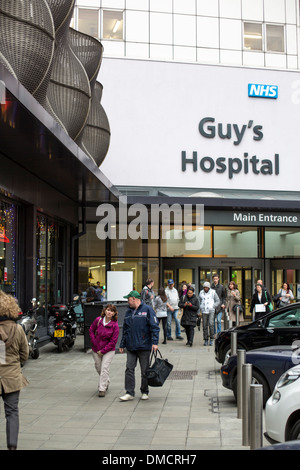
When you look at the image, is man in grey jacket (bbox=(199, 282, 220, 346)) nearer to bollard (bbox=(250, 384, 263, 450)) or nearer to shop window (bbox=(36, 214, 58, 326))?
shop window (bbox=(36, 214, 58, 326))

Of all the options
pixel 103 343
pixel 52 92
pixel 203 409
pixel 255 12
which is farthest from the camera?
pixel 255 12

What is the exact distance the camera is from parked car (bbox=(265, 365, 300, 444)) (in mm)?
5758

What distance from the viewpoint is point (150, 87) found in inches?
1088

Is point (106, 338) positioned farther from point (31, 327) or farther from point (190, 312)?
point (190, 312)

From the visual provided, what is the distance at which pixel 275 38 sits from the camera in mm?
30875

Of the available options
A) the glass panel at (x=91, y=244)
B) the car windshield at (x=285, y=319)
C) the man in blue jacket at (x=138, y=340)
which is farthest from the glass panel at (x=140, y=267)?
the man in blue jacket at (x=138, y=340)

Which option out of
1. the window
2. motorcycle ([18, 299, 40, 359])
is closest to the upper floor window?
the window

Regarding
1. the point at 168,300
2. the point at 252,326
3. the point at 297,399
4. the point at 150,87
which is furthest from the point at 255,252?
the point at 297,399

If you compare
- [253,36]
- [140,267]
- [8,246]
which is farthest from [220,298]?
[253,36]

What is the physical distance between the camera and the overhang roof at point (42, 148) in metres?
9.07

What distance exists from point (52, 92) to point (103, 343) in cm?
813

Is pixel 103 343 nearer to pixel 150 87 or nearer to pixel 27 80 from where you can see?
pixel 27 80

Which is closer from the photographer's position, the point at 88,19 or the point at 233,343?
the point at 233,343

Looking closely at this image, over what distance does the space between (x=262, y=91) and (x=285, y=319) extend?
19.8 meters
